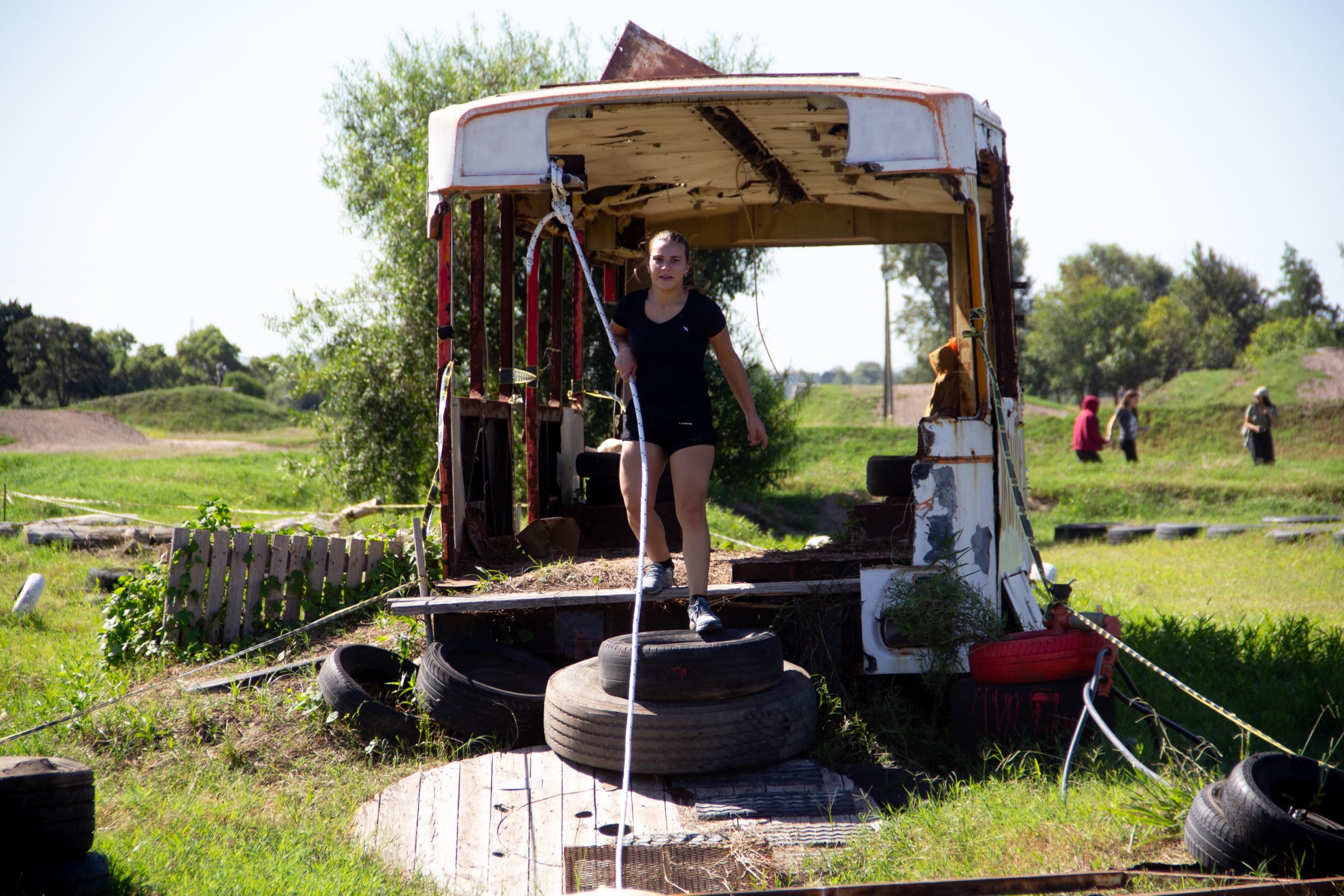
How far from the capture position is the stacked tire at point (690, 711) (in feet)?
13.5

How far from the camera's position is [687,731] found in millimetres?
4117

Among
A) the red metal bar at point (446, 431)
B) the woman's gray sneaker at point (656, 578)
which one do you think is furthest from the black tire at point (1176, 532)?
the red metal bar at point (446, 431)

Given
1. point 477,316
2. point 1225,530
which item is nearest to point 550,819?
point 477,316

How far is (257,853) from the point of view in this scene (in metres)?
3.50

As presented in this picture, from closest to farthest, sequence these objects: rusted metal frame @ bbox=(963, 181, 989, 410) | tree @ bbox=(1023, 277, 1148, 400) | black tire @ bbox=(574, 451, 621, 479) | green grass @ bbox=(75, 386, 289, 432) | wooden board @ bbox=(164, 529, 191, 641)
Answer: rusted metal frame @ bbox=(963, 181, 989, 410)
wooden board @ bbox=(164, 529, 191, 641)
black tire @ bbox=(574, 451, 621, 479)
green grass @ bbox=(75, 386, 289, 432)
tree @ bbox=(1023, 277, 1148, 400)

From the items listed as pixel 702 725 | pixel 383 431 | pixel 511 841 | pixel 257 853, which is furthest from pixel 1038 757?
pixel 383 431

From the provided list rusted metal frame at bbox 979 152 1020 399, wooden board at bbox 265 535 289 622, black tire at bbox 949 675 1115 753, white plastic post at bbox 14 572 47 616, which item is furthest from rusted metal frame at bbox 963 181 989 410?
white plastic post at bbox 14 572 47 616

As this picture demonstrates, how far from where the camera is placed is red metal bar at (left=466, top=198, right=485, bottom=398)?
6.49 m

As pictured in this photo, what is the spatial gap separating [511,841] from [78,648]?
4.92 meters

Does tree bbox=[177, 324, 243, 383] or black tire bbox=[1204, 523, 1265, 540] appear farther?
tree bbox=[177, 324, 243, 383]

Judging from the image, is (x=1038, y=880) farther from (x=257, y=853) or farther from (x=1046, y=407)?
(x=1046, y=407)

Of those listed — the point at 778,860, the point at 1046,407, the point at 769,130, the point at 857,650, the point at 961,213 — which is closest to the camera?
the point at 778,860

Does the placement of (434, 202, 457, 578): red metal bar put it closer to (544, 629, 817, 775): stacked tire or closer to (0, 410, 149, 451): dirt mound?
(544, 629, 817, 775): stacked tire

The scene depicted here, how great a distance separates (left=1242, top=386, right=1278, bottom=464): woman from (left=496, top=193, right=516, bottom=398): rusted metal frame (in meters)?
17.5
